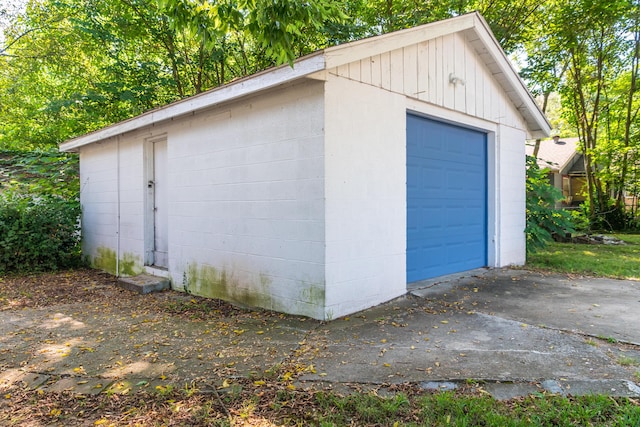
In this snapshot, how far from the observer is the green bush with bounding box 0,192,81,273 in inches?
290

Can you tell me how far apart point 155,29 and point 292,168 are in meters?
9.50

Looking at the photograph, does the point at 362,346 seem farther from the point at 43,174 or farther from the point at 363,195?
the point at 43,174

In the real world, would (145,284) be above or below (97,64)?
below

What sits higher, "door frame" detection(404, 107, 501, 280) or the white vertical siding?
the white vertical siding

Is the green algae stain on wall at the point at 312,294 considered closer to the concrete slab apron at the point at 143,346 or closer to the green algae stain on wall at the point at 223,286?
the concrete slab apron at the point at 143,346

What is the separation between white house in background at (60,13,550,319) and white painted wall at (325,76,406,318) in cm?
2

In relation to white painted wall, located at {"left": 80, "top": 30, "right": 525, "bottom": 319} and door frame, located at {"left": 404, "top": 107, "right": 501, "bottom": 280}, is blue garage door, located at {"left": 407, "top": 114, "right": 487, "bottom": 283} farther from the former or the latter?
white painted wall, located at {"left": 80, "top": 30, "right": 525, "bottom": 319}

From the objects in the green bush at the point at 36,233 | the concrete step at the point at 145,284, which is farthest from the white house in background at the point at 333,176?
the green bush at the point at 36,233

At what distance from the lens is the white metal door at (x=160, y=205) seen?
6.46m

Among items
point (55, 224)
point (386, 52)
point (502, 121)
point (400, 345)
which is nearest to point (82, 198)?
point (55, 224)

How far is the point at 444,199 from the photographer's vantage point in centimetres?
602

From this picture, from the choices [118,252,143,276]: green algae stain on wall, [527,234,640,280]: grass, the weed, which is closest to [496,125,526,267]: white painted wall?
[527,234,640,280]: grass

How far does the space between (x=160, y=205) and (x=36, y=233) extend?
297 centimetres

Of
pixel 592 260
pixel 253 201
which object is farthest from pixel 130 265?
pixel 592 260
